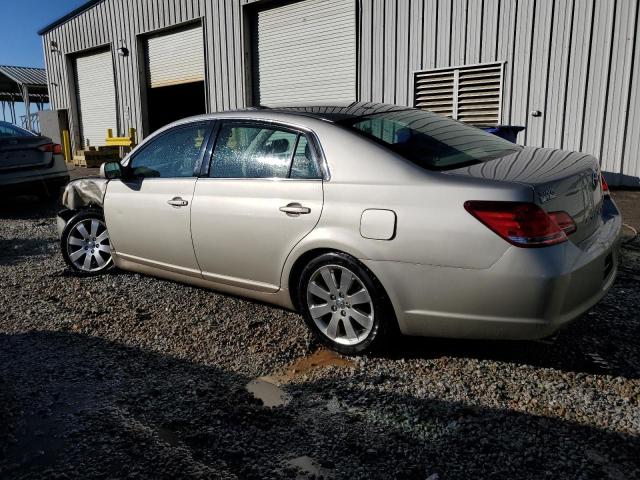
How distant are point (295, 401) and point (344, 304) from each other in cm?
68

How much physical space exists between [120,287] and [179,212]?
48.8 inches

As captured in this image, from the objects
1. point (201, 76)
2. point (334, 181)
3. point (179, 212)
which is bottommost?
point (179, 212)

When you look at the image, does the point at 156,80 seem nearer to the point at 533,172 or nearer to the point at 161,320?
the point at 161,320

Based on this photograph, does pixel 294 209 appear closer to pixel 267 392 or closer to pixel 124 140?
pixel 267 392

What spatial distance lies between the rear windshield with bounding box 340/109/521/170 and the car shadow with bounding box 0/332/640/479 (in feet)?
4.42

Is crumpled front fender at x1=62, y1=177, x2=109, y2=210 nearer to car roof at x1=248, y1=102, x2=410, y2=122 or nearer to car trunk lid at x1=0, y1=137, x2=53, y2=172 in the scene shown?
car roof at x1=248, y1=102, x2=410, y2=122

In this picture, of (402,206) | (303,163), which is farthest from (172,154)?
(402,206)

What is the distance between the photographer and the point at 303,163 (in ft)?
11.1

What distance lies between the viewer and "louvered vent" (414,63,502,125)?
8.87 m

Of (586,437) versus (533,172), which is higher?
(533,172)

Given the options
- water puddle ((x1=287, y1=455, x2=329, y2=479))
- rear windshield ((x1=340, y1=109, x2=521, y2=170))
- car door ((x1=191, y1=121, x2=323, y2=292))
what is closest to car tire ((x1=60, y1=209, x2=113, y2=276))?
car door ((x1=191, y1=121, x2=323, y2=292))

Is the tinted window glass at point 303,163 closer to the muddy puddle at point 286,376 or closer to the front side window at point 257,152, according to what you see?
the front side window at point 257,152

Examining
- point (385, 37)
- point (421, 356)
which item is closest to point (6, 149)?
point (385, 37)

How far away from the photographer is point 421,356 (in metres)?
3.23
